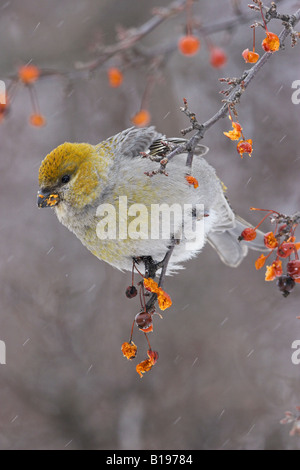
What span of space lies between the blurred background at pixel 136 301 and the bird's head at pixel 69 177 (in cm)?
160

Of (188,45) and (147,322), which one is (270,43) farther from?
(147,322)

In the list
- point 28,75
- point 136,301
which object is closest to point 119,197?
point 28,75

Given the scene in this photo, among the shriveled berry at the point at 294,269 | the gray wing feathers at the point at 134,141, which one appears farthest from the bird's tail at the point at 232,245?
the shriveled berry at the point at 294,269

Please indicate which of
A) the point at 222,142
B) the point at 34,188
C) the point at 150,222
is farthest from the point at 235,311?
the point at 34,188

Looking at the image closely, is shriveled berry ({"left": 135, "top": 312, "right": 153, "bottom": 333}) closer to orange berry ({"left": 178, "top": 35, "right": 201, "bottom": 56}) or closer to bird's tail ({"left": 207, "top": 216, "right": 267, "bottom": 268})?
orange berry ({"left": 178, "top": 35, "right": 201, "bottom": 56})

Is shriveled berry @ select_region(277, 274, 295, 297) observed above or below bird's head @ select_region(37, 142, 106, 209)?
below

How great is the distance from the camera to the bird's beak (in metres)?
3.14

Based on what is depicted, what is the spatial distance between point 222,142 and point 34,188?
200cm

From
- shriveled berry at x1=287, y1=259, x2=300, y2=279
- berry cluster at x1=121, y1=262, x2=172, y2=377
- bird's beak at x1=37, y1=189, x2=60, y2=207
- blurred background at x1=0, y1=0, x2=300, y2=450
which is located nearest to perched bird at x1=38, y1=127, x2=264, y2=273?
bird's beak at x1=37, y1=189, x2=60, y2=207

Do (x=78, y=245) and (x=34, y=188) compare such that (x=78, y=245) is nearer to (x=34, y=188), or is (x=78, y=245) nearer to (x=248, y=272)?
(x=34, y=188)

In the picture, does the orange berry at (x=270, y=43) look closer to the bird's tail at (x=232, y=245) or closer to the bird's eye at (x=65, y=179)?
the bird's eye at (x=65, y=179)

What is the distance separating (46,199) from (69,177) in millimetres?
202

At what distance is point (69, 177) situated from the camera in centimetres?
322

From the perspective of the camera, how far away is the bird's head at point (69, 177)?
3.16 m
